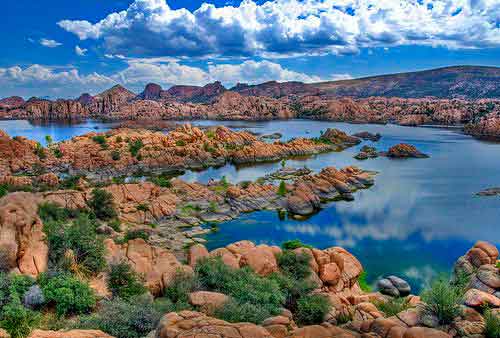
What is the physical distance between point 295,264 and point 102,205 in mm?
21176

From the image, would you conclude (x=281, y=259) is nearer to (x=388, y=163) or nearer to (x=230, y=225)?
(x=230, y=225)

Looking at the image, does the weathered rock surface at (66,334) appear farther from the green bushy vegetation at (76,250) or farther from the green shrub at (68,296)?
the green bushy vegetation at (76,250)

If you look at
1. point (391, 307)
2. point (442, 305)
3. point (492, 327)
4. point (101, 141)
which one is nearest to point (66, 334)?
point (442, 305)

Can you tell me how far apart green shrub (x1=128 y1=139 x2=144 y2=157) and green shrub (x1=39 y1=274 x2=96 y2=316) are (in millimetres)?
58861

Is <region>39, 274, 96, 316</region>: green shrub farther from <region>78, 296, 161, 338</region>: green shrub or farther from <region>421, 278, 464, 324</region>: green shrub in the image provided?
<region>421, 278, 464, 324</region>: green shrub

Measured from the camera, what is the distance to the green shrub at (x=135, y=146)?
242 feet

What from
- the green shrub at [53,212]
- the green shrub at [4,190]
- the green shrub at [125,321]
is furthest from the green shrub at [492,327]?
the green shrub at [4,190]

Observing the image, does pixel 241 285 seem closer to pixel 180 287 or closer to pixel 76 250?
pixel 180 287

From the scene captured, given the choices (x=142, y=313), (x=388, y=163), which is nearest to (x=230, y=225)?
(x=142, y=313)

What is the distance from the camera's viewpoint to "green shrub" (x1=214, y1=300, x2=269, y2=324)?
13.8 meters

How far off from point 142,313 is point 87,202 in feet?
83.0

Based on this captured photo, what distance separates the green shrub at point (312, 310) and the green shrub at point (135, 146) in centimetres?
6108

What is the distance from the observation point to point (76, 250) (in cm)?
2058

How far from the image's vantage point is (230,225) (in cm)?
4044
